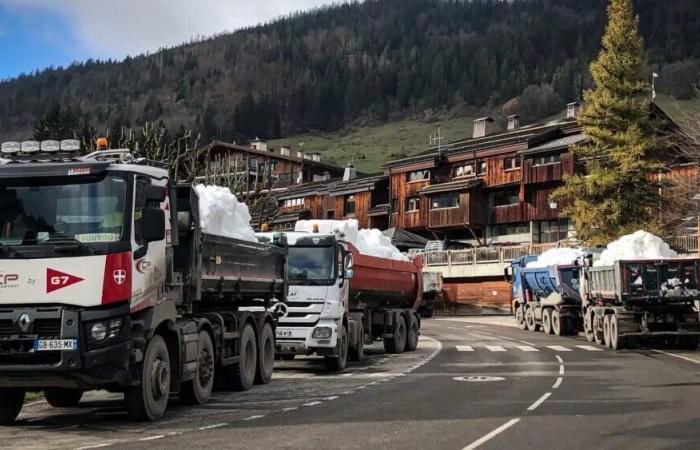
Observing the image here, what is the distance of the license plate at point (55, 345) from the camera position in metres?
9.67

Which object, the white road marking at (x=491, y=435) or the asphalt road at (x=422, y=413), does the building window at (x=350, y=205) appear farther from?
the white road marking at (x=491, y=435)

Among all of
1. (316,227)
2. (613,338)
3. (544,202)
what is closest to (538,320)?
(613,338)

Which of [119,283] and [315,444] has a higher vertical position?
[119,283]

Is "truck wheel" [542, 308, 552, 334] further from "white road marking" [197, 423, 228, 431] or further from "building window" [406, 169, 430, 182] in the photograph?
"building window" [406, 169, 430, 182]

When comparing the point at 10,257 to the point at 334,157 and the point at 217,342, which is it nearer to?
the point at 217,342

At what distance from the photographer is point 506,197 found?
66.8 meters

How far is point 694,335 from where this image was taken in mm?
24547

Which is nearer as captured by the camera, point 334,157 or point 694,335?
point 694,335

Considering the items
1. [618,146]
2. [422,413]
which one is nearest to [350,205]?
[618,146]

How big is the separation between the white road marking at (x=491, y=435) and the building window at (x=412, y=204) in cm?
6190

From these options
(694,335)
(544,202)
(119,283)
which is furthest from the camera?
(544,202)

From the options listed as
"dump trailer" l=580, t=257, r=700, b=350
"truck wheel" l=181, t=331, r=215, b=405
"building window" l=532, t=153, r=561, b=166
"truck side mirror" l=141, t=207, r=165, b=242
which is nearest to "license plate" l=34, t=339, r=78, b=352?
"truck side mirror" l=141, t=207, r=165, b=242

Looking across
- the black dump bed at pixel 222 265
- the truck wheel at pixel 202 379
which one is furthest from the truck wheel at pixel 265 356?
the truck wheel at pixel 202 379

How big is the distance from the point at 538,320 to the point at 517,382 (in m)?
22.0
